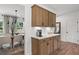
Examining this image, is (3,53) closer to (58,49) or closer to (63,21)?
(58,49)

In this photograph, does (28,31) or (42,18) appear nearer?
(28,31)

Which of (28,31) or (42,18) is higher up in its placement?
(42,18)

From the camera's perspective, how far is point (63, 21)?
1.95m

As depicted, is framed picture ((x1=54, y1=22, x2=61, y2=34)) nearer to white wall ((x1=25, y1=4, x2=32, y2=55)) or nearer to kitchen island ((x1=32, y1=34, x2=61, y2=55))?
kitchen island ((x1=32, y1=34, x2=61, y2=55))

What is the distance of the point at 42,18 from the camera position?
1.90 metres

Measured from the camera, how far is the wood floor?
181cm

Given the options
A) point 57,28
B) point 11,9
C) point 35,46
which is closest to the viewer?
point 11,9

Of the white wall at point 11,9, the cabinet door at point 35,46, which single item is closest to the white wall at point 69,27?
the cabinet door at point 35,46

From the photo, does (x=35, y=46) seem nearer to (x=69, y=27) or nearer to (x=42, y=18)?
(x=42, y=18)

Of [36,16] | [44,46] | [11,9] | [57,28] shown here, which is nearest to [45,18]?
[36,16]

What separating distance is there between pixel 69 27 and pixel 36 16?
710mm
